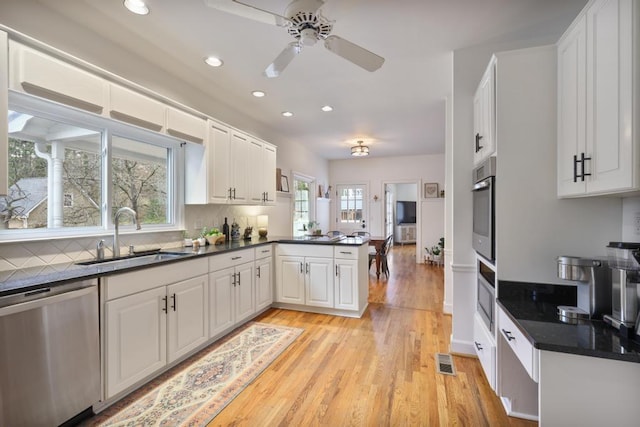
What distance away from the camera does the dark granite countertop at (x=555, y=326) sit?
3.67 ft

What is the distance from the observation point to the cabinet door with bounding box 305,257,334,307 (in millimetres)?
3486

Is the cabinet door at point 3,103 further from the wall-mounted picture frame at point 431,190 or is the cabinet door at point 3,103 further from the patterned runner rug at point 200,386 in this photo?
the wall-mounted picture frame at point 431,190

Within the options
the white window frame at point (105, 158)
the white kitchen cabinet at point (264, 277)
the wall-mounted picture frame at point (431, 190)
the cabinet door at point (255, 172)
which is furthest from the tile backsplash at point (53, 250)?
the wall-mounted picture frame at point (431, 190)

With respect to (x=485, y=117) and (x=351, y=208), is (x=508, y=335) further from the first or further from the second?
(x=351, y=208)

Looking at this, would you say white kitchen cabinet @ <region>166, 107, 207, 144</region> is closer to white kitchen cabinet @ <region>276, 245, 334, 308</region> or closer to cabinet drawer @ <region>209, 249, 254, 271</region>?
cabinet drawer @ <region>209, 249, 254, 271</region>

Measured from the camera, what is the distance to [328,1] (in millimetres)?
1886

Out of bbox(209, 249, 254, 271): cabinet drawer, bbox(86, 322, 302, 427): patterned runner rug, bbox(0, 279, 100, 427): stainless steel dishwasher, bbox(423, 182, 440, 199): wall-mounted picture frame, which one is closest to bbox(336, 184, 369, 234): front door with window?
bbox(423, 182, 440, 199): wall-mounted picture frame

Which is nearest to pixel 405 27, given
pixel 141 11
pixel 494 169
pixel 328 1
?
pixel 328 1

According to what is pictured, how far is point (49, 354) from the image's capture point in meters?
1.54

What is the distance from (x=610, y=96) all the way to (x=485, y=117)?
0.87 metres

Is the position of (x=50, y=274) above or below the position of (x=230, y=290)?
above

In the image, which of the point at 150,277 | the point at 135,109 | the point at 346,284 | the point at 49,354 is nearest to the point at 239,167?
the point at 135,109

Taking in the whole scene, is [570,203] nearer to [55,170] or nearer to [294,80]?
[294,80]

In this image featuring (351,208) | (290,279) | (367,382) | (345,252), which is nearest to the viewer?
(367,382)
